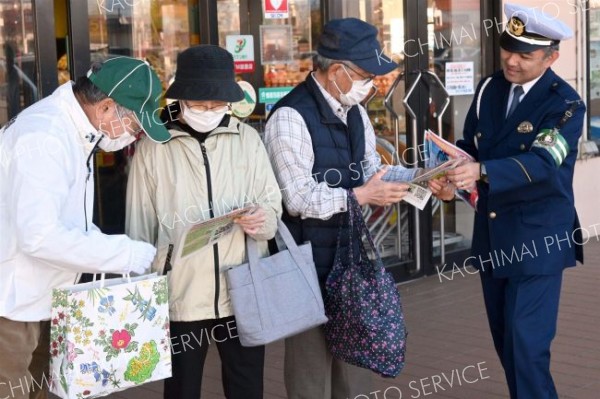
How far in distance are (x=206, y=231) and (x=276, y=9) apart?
12.1ft

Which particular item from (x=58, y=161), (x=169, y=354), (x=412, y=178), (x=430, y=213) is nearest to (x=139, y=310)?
(x=169, y=354)

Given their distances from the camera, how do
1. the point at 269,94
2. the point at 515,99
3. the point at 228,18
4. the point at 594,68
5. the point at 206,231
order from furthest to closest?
the point at 594,68
the point at 269,94
the point at 228,18
the point at 515,99
the point at 206,231

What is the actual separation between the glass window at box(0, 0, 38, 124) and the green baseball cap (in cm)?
236

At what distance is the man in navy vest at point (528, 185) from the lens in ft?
14.1

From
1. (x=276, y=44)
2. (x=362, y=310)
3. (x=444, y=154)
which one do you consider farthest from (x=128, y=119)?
(x=276, y=44)

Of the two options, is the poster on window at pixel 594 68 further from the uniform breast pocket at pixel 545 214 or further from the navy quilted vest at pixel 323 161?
the navy quilted vest at pixel 323 161

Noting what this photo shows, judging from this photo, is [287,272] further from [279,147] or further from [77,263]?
[77,263]

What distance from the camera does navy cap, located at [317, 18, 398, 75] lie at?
4082 millimetres

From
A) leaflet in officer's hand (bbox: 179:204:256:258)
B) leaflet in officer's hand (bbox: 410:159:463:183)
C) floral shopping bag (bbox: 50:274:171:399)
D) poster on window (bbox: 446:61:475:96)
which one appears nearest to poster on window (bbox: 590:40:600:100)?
poster on window (bbox: 446:61:475:96)

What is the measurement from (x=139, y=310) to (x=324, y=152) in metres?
1.15

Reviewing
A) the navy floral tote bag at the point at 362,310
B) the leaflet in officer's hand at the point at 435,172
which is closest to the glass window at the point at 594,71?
the leaflet in officer's hand at the point at 435,172

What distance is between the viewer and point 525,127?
4.37 m

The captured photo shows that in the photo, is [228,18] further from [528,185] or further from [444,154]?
[528,185]

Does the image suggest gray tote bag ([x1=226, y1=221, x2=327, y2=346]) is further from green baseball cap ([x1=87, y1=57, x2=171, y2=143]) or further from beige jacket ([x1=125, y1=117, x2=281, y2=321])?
green baseball cap ([x1=87, y1=57, x2=171, y2=143])
